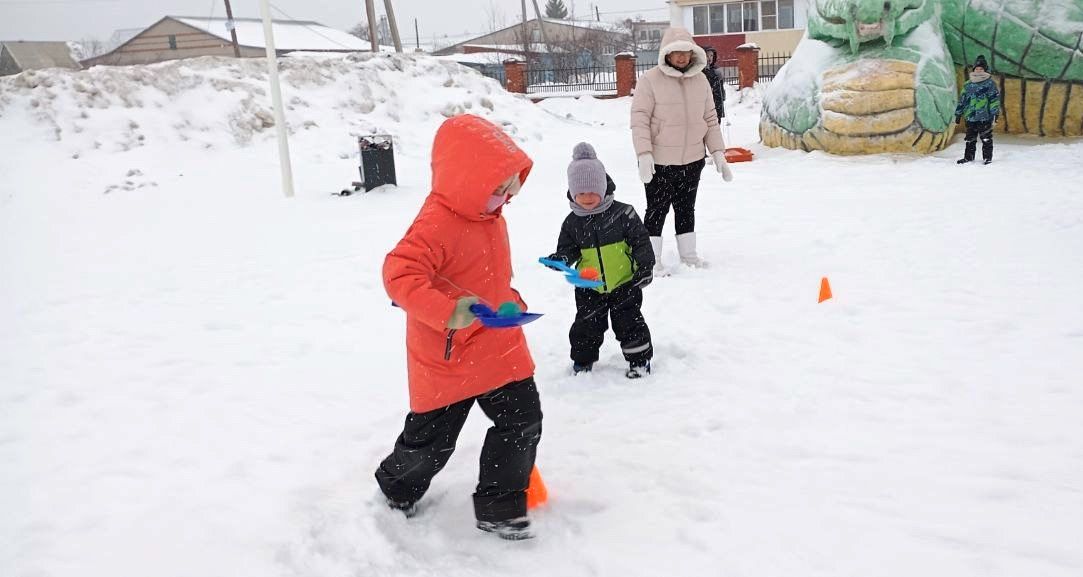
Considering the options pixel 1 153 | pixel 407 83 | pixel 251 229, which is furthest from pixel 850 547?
pixel 407 83

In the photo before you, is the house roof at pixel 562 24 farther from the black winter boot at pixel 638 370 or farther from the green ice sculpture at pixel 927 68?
the black winter boot at pixel 638 370

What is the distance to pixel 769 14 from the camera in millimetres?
34312

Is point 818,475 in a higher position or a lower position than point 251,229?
lower

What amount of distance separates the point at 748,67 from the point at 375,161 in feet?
55.1

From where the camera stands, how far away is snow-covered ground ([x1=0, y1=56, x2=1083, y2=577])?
99.8 inches

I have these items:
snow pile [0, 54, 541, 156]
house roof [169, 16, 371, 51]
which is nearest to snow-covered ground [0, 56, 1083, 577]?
snow pile [0, 54, 541, 156]

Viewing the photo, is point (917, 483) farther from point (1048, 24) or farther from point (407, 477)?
point (1048, 24)

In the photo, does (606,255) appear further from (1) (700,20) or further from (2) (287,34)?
(2) (287,34)

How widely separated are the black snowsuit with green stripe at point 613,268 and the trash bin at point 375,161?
660 cm

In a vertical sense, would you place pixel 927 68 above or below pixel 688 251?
above

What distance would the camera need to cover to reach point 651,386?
3934 mm

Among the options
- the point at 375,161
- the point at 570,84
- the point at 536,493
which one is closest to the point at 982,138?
the point at 375,161

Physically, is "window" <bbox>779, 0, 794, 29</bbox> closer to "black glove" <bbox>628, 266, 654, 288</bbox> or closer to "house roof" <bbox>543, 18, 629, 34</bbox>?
"house roof" <bbox>543, 18, 629, 34</bbox>

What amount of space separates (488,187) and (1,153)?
1121cm
